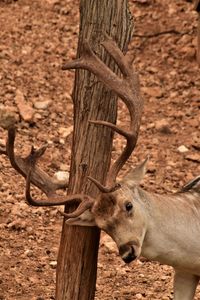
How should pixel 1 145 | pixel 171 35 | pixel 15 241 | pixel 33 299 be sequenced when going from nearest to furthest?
pixel 33 299, pixel 15 241, pixel 1 145, pixel 171 35

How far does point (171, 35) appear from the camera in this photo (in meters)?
11.4

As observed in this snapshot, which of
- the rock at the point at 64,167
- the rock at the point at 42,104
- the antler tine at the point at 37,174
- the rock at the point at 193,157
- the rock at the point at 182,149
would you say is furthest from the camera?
the rock at the point at 42,104

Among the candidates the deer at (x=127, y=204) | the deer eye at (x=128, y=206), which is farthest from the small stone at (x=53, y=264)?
the deer eye at (x=128, y=206)

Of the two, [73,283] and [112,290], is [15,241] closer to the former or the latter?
[112,290]

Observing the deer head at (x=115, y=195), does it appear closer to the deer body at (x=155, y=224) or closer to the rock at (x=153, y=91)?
the deer body at (x=155, y=224)

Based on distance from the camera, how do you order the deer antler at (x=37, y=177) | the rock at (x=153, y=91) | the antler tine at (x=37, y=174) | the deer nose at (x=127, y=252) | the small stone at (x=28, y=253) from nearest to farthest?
the deer nose at (x=127, y=252) → the deer antler at (x=37, y=177) → the antler tine at (x=37, y=174) → the small stone at (x=28, y=253) → the rock at (x=153, y=91)

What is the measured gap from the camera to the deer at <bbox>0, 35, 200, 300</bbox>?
590 cm

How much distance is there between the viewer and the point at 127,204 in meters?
5.97

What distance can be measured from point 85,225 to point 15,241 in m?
2.01

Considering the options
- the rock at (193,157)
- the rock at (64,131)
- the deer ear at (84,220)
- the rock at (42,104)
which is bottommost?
the rock at (193,157)

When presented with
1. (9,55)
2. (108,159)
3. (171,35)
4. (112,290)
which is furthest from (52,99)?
(108,159)

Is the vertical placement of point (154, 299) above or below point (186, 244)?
below

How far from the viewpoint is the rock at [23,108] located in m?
9.62

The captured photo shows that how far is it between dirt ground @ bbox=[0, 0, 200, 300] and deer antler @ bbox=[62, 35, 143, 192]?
1.73 metres
